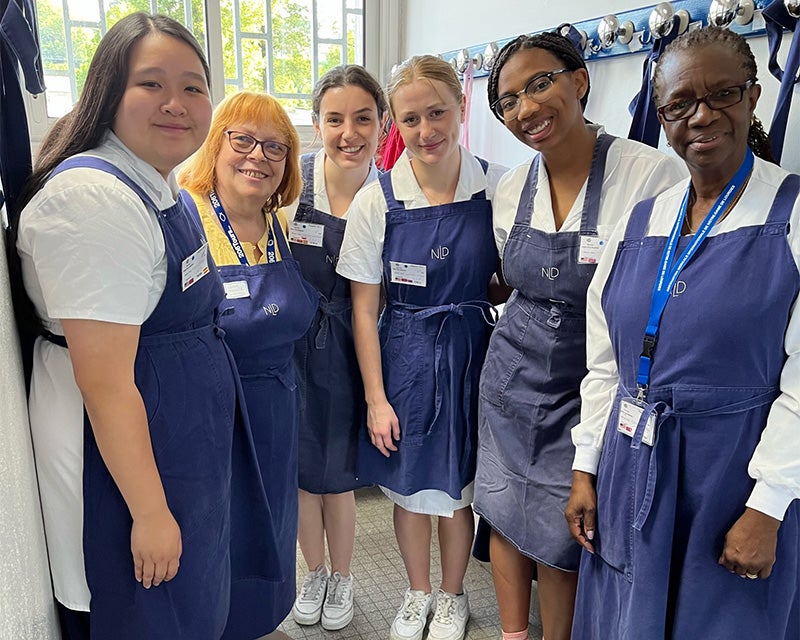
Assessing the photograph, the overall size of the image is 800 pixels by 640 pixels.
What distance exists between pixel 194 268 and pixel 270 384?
1.53 feet

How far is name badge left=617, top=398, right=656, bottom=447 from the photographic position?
3.92 ft

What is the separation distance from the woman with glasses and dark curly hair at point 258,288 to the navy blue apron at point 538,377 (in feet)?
1.62

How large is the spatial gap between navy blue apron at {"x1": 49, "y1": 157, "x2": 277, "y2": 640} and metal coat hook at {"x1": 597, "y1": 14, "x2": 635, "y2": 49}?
118 cm

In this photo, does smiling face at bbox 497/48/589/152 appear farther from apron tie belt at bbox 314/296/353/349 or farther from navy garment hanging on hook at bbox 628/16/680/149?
apron tie belt at bbox 314/296/353/349

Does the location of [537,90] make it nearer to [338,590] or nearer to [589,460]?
[589,460]

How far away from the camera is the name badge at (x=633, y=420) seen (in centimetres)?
120

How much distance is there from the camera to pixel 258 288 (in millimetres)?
1546

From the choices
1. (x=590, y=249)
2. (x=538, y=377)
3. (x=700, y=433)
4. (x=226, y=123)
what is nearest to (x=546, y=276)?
(x=590, y=249)

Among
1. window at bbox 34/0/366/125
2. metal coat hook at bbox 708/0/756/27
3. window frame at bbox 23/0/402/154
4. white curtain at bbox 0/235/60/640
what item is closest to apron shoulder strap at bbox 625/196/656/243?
metal coat hook at bbox 708/0/756/27

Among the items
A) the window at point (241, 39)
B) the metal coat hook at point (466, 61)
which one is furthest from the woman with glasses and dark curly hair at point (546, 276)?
the window at point (241, 39)

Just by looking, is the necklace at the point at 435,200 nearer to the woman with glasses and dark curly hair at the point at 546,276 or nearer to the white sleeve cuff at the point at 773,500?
the woman with glasses and dark curly hair at the point at 546,276

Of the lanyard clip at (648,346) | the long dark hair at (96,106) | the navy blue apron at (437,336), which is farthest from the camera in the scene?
the navy blue apron at (437,336)

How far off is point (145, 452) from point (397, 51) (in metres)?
2.52

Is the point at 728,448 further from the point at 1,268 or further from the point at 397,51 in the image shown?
the point at 397,51
